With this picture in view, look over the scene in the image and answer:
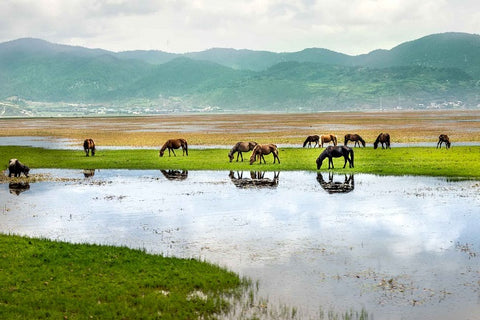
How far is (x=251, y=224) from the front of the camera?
2198 cm

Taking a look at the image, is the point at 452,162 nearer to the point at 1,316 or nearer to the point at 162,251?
the point at 162,251

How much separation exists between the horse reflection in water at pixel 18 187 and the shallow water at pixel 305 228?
6.1 inches

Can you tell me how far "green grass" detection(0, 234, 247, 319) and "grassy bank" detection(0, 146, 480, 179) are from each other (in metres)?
23.7

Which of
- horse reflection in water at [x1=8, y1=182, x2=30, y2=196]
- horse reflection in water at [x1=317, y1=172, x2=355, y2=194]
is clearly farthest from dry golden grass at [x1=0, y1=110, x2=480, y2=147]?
horse reflection in water at [x1=317, y1=172, x2=355, y2=194]

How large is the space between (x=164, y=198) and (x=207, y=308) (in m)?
16.0

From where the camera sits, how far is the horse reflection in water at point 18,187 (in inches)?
1246

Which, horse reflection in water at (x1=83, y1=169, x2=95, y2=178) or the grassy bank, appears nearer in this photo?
the grassy bank

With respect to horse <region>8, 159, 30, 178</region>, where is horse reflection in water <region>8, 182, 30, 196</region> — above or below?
below

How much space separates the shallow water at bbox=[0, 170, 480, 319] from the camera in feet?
45.9

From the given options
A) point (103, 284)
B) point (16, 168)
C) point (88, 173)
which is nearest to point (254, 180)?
point (88, 173)

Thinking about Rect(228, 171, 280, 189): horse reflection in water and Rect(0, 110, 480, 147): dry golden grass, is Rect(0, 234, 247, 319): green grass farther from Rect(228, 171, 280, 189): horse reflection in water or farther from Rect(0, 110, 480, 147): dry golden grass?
Rect(0, 110, 480, 147): dry golden grass

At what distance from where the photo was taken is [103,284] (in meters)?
14.2

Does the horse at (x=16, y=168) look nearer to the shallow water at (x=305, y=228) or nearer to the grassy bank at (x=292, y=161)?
the grassy bank at (x=292, y=161)

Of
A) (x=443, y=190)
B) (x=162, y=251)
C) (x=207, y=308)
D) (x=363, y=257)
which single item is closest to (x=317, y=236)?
(x=363, y=257)
